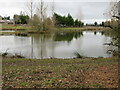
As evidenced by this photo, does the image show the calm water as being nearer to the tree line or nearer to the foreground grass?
the foreground grass

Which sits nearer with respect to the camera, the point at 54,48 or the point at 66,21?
the point at 54,48

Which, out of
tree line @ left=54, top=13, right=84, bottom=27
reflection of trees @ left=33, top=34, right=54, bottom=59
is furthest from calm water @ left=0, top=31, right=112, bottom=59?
tree line @ left=54, top=13, right=84, bottom=27

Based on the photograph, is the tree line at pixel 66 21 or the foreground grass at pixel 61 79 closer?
the foreground grass at pixel 61 79

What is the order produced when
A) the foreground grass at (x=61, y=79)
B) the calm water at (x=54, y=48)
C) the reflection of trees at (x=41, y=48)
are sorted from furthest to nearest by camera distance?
the reflection of trees at (x=41, y=48) → the calm water at (x=54, y=48) → the foreground grass at (x=61, y=79)

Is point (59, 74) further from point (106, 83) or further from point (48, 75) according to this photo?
point (106, 83)

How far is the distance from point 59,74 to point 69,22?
70172 mm

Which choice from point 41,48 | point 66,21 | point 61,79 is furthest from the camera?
point 66,21

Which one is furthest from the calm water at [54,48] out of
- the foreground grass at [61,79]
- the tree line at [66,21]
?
the tree line at [66,21]

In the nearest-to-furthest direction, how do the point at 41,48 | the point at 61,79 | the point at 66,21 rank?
1. the point at 61,79
2. the point at 41,48
3. the point at 66,21

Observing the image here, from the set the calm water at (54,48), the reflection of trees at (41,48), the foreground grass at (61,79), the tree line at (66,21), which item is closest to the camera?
the foreground grass at (61,79)

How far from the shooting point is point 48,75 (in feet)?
23.4

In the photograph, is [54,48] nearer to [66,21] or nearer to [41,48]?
[41,48]

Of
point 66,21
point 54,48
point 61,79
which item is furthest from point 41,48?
point 66,21

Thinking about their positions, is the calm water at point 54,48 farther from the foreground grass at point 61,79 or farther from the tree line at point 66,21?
the tree line at point 66,21
